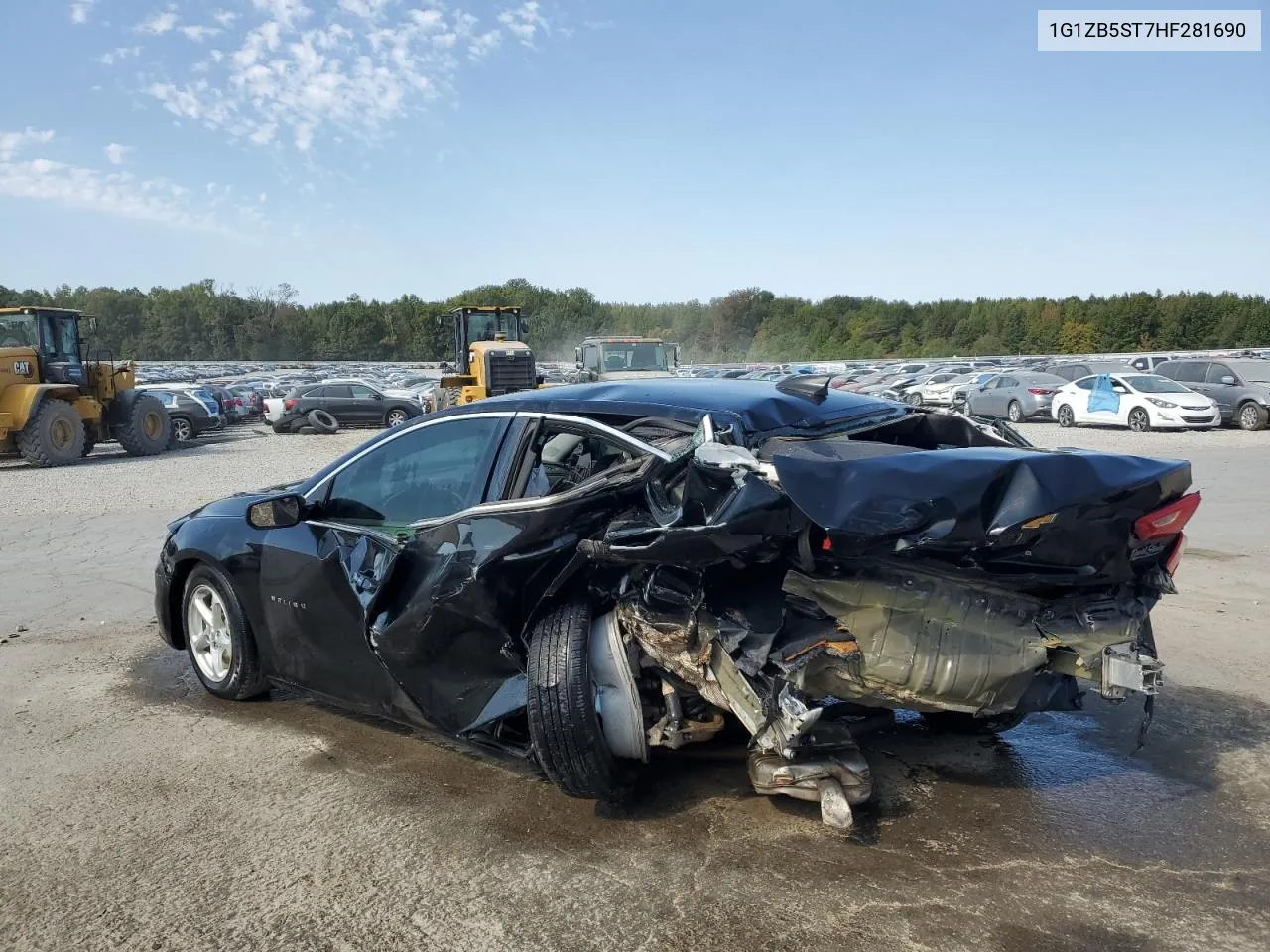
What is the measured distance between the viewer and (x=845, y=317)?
88188mm

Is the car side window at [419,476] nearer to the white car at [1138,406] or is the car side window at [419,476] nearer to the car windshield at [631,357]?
the car windshield at [631,357]

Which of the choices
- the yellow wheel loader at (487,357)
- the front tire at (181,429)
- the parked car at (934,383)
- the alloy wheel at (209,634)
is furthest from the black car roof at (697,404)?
the parked car at (934,383)

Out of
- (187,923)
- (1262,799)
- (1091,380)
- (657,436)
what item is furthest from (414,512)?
(1091,380)

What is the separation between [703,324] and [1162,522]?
3515 inches

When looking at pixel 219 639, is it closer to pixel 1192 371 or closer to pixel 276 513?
pixel 276 513

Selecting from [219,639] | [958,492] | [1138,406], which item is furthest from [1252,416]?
[219,639]

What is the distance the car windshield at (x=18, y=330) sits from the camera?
19.5 m

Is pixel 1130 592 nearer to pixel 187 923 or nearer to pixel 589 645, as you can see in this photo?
pixel 589 645

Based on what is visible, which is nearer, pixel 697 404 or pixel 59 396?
pixel 697 404

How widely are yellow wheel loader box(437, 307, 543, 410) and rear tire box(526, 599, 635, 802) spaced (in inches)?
704

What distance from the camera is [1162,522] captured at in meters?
3.52

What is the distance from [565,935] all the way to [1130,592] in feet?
7.65

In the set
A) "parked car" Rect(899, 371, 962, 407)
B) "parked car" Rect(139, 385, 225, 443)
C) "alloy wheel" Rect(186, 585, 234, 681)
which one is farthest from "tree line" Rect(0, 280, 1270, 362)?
"alloy wheel" Rect(186, 585, 234, 681)

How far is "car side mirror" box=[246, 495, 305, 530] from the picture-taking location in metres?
4.84
